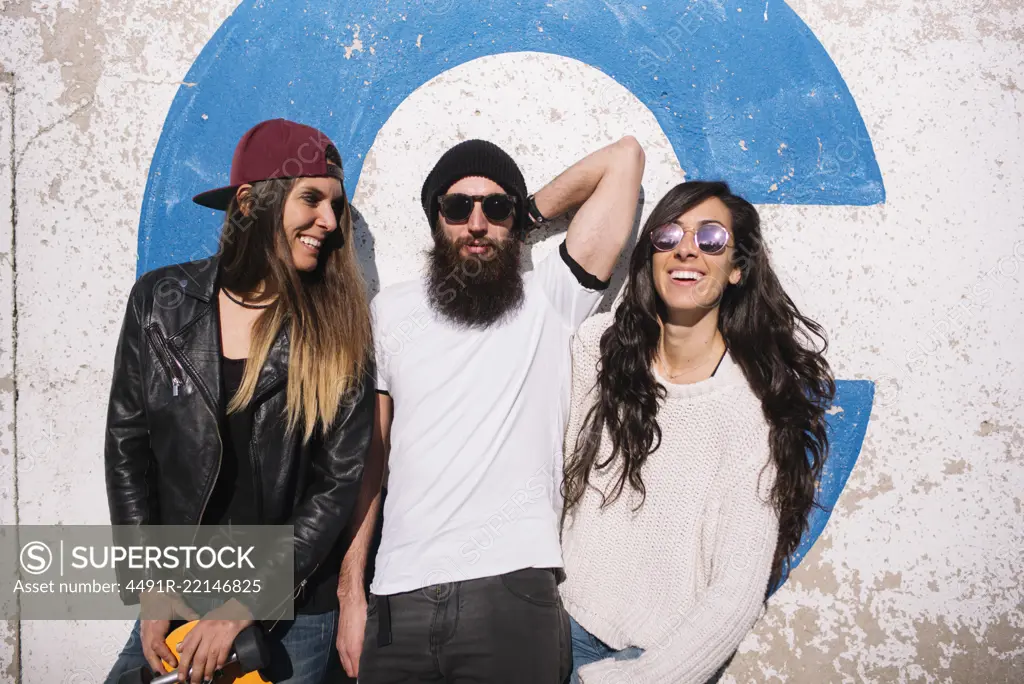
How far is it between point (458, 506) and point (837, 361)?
66.9 inches

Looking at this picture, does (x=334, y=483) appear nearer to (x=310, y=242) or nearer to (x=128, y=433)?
(x=128, y=433)

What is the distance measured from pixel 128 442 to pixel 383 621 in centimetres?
101

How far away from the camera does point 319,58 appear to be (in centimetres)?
307

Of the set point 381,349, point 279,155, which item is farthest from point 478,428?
point 279,155

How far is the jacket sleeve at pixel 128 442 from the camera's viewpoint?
2365 millimetres

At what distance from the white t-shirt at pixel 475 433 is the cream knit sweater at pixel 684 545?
25 cm

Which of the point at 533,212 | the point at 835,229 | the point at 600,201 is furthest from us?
the point at 835,229

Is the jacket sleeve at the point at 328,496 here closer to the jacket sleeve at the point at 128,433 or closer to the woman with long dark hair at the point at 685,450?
the jacket sleeve at the point at 128,433

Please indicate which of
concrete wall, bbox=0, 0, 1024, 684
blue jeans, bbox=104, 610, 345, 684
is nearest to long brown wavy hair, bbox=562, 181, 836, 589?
concrete wall, bbox=0, 0, 1024, 684

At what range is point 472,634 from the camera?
7.61 feet

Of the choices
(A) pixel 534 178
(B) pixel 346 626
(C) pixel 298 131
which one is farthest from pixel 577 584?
(C) pixel 298 131

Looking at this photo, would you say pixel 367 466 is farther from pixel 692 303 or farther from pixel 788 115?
pixel 788 115

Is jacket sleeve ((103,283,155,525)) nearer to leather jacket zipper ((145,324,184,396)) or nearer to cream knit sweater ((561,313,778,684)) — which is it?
leather jacket zipper ((145,324,184,396))

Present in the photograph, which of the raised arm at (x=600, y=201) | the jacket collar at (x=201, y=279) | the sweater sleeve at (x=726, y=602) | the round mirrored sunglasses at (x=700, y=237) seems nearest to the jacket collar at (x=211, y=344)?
the jacket collar at (x=201, y=279)
